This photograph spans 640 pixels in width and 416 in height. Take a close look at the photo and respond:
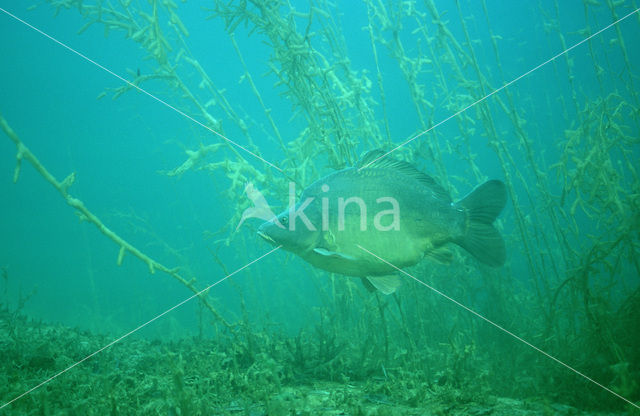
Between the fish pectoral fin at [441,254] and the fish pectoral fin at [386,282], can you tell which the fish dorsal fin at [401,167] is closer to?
the fish pectoral fin at [441,254]

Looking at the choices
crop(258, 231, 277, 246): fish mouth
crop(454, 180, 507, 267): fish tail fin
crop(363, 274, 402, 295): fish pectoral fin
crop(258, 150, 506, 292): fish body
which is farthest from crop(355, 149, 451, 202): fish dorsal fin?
crop(258, 231, 277, 246): fish mouth

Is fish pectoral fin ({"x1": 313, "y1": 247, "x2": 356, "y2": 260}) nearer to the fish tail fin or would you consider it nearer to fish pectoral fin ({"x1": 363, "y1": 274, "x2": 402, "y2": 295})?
fish pectoral fin ({"x1": 363, "y1": 274, "x2": 402, "y2": 295})

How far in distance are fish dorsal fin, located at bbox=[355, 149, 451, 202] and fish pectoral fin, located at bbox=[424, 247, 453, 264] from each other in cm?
39

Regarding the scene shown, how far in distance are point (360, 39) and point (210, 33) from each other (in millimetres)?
24544

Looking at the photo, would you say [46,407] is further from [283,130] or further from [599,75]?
[283,130]

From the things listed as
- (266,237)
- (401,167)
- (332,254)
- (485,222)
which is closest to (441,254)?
(485,222)

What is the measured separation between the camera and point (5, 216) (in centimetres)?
5081

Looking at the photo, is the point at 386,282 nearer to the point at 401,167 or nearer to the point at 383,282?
the point at 383,282

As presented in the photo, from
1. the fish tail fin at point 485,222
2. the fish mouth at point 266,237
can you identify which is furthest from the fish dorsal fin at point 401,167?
the fish mouth at point 266,237

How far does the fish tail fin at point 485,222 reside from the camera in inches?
102

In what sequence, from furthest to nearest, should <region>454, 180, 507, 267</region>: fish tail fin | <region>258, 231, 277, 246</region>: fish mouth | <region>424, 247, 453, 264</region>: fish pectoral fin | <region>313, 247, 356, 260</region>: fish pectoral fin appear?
<region>424, 247, 453, 264</region>: fish pectoral fin → <region>454, 180, 507, 267</region>: fish tail fin → <region>258, 231, 277, 246</region>: fish mouth → <region>313, 247, 356, 260</region>: fish pectoral fin

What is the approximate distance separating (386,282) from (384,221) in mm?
452

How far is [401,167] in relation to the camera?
2.80 m

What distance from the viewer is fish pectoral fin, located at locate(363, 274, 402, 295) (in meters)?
2.56
